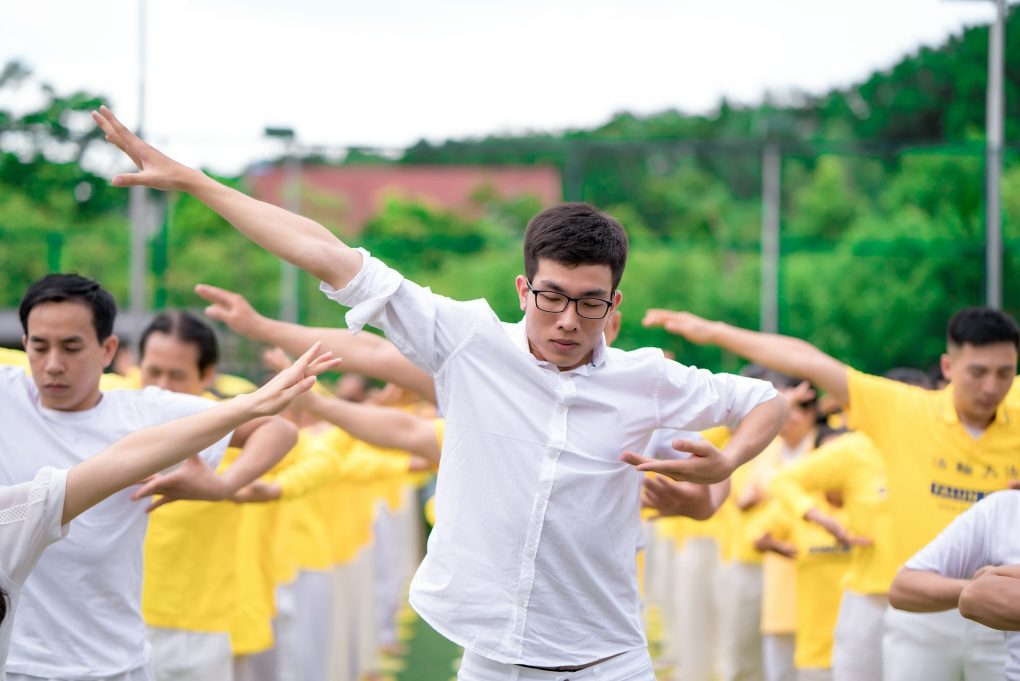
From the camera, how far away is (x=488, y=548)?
3.27 metres

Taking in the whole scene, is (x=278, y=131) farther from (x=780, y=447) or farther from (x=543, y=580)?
(x=543, y=580)

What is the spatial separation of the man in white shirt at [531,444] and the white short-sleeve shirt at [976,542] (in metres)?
0.66

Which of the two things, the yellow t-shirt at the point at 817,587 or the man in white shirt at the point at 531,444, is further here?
the yellow t-shirt at the point at 817,587

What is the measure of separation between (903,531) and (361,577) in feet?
17.2

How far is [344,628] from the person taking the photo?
8.82 metres

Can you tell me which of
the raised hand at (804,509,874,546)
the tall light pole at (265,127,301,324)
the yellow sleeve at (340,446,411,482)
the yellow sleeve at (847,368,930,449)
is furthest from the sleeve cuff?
the tall light pole at (265,127,301,324)

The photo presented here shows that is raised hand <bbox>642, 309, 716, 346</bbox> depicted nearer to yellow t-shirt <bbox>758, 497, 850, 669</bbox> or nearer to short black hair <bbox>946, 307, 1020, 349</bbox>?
short black hair <bbox>946, 307, 1020, 349</bbox>

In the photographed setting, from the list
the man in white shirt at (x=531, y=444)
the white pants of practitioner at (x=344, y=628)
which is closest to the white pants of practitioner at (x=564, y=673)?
the man in white shirt at (x=531, y=444)

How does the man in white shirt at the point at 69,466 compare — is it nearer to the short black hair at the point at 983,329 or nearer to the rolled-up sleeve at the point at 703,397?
the rolled-up sleeve at the point at 703,397

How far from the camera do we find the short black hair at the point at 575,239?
328cm

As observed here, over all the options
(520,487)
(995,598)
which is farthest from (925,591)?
(520,487)

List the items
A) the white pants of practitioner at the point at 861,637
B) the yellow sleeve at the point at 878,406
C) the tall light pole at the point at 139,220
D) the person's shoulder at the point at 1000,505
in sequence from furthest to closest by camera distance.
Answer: the tall light pole at the point at 139,220 < the white pants of practitioner at the point at 861,637 < the yellow sleeve at the point at 878,406 < the person's shoulder at the point at 1000,505

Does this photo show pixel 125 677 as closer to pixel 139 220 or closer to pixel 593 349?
pixel 593 349

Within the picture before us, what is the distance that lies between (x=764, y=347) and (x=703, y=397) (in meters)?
1.74
